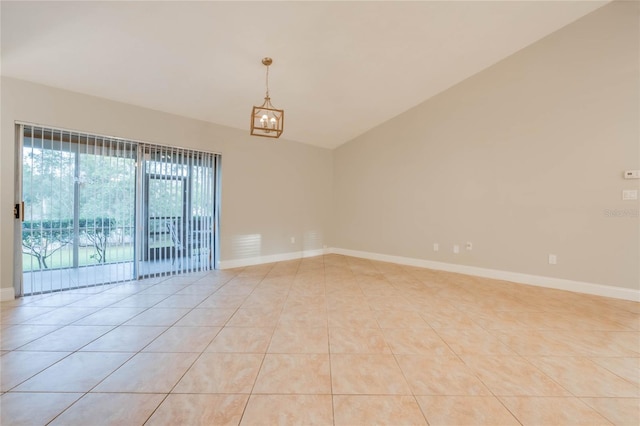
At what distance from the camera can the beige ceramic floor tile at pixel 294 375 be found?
1.75m

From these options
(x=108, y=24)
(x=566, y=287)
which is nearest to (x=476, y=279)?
(x=566, y=287)

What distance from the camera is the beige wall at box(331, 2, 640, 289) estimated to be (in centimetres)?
368

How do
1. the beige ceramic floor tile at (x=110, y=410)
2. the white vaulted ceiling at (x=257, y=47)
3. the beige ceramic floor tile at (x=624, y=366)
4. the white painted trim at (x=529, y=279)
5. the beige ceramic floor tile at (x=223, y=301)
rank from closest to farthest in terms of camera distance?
the beige ceramic floor tile at (x=110, y=410)
the beige ceramic floor tile at (x=624, y=366)
the white vaulted ceiling at (x=257, y=47)
the beige ceramic floor tile at (x=223, y=301)
the white painted trim at (x=529, y=279)

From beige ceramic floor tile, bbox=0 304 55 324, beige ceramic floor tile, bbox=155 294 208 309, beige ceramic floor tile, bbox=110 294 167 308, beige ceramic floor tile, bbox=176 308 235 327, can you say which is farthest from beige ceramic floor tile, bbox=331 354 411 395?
beige ceramic floor tile, bbox=0 304 55 324

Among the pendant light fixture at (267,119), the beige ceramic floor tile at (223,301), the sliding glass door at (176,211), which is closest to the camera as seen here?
the pendant light fixture at (267,119)

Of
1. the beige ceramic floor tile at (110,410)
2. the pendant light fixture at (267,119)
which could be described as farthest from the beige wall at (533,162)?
the beige ceramic floor tile at (110,410)

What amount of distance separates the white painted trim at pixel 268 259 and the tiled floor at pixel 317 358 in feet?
4.64

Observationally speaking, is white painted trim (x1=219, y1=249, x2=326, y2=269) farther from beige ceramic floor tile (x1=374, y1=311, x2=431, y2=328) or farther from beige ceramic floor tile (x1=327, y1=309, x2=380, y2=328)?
beige ceramic floor tile (x1=374, y1=311, x2=431, y2=328)

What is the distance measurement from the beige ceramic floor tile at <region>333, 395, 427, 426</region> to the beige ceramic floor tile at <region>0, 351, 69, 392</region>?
2161 mm

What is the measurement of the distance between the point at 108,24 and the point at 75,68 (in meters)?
0.95

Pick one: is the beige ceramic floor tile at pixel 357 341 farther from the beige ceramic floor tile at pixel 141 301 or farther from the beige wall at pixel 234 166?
the beige wall at pixel 234 166

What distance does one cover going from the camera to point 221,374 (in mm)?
1891

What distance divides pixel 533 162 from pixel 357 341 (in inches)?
164

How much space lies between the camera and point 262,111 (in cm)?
323
